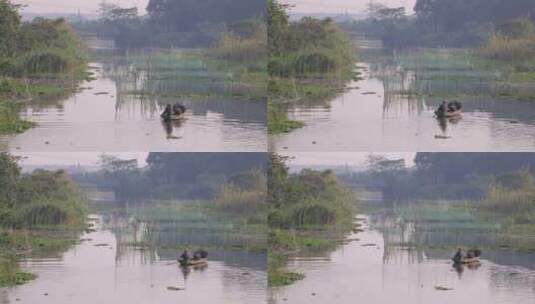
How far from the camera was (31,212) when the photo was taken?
8.07 meters

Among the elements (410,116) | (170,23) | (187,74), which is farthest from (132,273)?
(410,116)

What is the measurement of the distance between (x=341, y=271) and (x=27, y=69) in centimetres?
238

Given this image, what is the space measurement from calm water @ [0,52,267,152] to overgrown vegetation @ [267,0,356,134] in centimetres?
15

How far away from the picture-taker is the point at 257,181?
7.94 meters

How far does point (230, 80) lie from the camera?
319 inches

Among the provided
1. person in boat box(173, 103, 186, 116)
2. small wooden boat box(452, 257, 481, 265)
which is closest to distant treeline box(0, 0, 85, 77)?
person in boat box(173, 103, 186, 116)

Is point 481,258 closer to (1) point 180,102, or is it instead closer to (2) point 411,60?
(2) point 411,60

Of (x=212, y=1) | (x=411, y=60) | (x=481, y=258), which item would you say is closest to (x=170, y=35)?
(x=212, y=1)

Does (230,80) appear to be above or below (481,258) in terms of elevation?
above

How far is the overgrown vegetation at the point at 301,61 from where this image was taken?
316 inches

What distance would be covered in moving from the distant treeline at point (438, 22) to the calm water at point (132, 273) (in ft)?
5.44

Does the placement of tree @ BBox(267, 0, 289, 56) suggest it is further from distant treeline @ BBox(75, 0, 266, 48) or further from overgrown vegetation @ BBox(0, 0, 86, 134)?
overgrown vegetation @ BBox(0, 0, 86, 134)

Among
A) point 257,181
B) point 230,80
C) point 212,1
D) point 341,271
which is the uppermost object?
point 212,1

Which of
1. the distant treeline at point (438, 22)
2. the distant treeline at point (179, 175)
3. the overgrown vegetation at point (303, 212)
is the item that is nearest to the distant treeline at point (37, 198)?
the distant treeline at point (179, 175)
